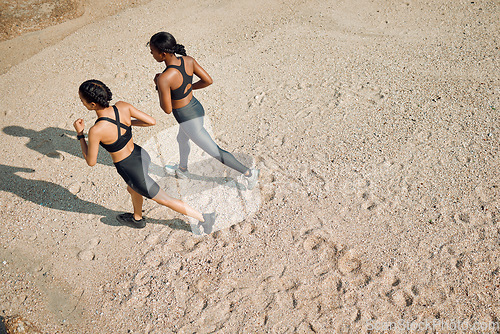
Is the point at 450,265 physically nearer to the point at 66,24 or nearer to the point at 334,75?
the point at 334,75

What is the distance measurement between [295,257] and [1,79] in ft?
21.5

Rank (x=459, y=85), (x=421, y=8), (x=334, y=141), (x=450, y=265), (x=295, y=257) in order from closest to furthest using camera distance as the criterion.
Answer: (x=450, y=265) < (x=295, y=257) < (x=334, y=141) < (x=459, y=85) < (x=421, y=8)

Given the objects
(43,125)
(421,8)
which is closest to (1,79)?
(43,125)

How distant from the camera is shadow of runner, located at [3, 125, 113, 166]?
5203 mm

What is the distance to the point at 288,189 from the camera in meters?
4.43

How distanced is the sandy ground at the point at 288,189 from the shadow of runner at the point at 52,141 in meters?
0.03

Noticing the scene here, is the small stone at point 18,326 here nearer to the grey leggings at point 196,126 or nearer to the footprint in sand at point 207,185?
the footprint in sand at point 207,185

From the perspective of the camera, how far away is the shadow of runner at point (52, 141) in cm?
520

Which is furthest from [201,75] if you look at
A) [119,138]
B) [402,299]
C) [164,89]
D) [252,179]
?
[402,299]

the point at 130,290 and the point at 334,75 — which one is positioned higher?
the point at 334,75

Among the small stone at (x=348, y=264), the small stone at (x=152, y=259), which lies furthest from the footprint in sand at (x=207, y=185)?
the small stone at (x=348, y=264)

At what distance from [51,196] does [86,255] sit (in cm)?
123

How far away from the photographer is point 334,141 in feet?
16.2

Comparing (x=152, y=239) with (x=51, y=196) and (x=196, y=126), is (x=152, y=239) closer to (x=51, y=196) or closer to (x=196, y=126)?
(x=196, y=126)
